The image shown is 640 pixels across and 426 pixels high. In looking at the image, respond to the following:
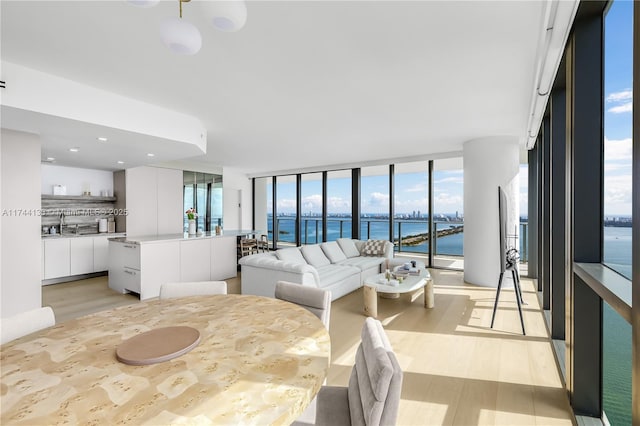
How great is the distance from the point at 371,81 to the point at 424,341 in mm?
2712

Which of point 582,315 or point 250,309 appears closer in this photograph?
point 250,309

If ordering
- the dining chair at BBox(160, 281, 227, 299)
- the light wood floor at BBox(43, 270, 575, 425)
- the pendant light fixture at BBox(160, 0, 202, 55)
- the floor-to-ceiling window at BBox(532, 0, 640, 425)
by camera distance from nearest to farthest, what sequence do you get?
1. the pendant light fixture at BBox(160, 0, 202, 55)
2. the floor-to-ceiling window at BBox(532, 0, 640, 425)
3. the light wood floor at BBox(43, 270, 575, 425)
4. the dining chair at BBox(160, 281, 227, 299)

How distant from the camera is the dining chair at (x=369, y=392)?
982mm

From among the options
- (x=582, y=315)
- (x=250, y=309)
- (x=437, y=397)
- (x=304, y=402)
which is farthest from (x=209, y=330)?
(x=582, y=315)

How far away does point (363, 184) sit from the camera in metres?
7.90

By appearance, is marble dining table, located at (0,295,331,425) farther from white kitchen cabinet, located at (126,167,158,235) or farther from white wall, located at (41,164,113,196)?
white wall, located at (41,164,113,196)

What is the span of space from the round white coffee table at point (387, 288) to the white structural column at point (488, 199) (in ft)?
5.24

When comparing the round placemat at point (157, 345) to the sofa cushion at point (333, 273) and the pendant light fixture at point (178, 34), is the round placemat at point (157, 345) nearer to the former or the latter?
the pendant light fixture at point (178, 34)

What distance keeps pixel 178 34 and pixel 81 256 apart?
637 cm

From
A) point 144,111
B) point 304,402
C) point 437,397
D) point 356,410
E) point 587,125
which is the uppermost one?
point 144,111

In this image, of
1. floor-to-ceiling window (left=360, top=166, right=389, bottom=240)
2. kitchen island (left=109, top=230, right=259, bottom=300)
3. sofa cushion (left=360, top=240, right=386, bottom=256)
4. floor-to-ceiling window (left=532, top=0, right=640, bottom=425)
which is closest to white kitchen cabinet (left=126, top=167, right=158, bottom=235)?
kitchen island (left=109, top=230, right=259, bottom=300)

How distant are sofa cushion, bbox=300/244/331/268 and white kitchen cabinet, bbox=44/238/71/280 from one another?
4.58 meters

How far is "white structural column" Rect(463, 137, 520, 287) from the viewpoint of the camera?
5.05 metres

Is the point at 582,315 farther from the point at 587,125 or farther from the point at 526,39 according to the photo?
the point at 526,39
